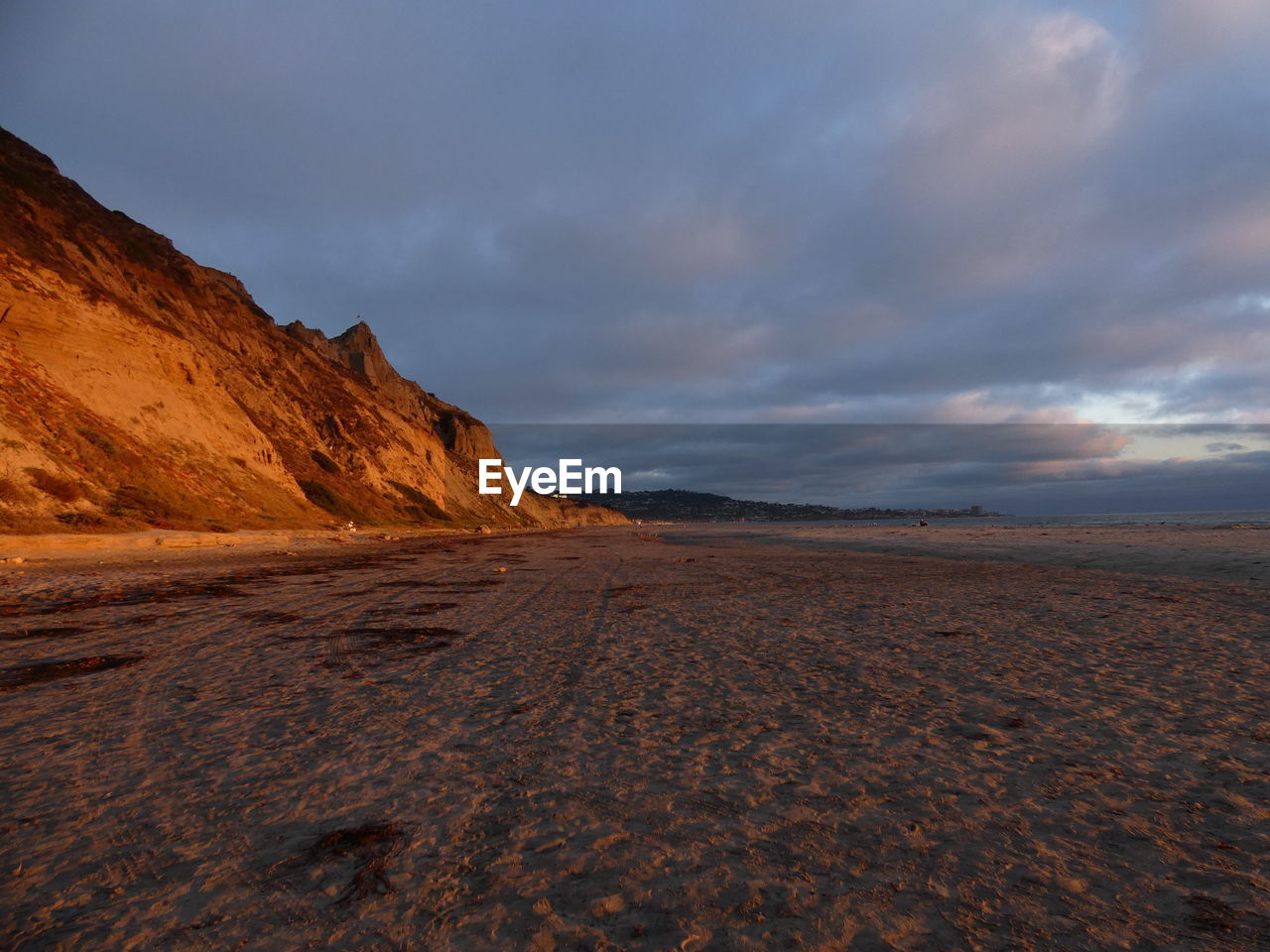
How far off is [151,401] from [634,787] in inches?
1447

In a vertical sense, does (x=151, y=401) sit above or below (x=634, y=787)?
above

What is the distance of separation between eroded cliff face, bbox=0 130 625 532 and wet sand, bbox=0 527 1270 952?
836 inches

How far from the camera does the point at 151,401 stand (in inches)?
1162

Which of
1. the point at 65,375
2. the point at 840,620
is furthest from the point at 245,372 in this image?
the point at 840,620

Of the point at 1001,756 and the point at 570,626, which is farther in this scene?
the point at 570,626

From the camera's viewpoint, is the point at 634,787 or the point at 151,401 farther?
the point at 151,401

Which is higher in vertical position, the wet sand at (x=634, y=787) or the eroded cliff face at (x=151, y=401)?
the eroded cliff face at (x=151, y=401)

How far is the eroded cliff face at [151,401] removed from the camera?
22.8 metres

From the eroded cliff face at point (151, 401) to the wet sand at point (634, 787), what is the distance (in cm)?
2124

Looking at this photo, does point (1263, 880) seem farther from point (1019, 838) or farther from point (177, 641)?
point (177, 641)

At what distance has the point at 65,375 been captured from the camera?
2592 centimetres

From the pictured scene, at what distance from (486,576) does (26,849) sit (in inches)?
491

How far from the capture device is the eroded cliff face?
22750 mm

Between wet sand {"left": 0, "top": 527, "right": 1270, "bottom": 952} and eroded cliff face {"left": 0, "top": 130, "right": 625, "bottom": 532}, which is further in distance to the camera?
eroded cliff face {"left": 0, "top": 130, "right": 625, "bottom": 532}
